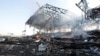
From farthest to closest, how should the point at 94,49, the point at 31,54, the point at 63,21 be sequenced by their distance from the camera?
the point at 63,21, the point at 31,54, the point at 94,49

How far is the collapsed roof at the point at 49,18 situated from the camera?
71562 mm

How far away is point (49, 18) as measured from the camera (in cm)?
7944

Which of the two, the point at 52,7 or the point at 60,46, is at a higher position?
the point at 52,7

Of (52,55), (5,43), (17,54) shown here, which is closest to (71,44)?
(52,55)

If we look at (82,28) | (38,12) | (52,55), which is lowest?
(52,55)


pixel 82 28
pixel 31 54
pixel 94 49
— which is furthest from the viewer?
pixel 82 28

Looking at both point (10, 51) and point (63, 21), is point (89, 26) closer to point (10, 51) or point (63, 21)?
point (63, 21)

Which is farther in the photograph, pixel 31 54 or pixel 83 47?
pixel 31 54

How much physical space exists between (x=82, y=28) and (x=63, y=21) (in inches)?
941

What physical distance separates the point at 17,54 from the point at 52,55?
598cm

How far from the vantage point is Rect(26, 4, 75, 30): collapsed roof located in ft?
235

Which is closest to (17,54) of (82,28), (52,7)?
(82,28)

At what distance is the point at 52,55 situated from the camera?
1278 inches

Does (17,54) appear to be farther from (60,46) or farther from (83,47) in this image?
(83,47)
